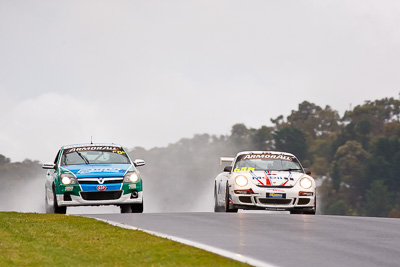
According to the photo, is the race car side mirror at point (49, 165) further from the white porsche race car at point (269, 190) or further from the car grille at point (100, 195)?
the white porsche race car at point (269, 190)

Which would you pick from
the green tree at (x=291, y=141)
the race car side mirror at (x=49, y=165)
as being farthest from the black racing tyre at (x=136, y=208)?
the green tree at (x=291, y=141)

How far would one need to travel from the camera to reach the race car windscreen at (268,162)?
838 inches

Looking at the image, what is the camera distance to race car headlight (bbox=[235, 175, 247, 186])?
66.8 ft

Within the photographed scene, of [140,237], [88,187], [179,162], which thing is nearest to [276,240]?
[140,237]

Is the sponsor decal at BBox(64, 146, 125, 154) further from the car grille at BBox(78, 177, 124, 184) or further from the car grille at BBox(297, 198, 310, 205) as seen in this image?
the car grille at BBox(297, 198, 310, 205)

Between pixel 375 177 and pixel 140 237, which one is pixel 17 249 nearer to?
pixel 140 237

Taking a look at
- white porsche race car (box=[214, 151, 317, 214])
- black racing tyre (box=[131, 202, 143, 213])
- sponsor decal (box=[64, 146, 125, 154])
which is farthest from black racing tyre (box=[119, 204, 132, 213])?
white porsche race car (box=[214, 151, 317, 214])

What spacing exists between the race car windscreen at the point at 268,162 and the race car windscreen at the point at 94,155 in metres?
2.55

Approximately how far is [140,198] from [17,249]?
821 centimetres

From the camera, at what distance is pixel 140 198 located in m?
20.8

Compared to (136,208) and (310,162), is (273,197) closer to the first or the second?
(136,208)

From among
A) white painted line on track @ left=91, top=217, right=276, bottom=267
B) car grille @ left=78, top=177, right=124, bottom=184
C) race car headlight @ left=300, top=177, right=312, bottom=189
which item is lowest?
white painted line on track @ left=91, top=217, right=276, bottom=267

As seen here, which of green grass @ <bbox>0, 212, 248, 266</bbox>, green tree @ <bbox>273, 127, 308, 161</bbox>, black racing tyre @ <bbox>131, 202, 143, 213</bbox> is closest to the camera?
green grass @ <bbox>0, 212, 248, 266</bbox>

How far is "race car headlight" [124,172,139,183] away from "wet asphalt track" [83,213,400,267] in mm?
1484
